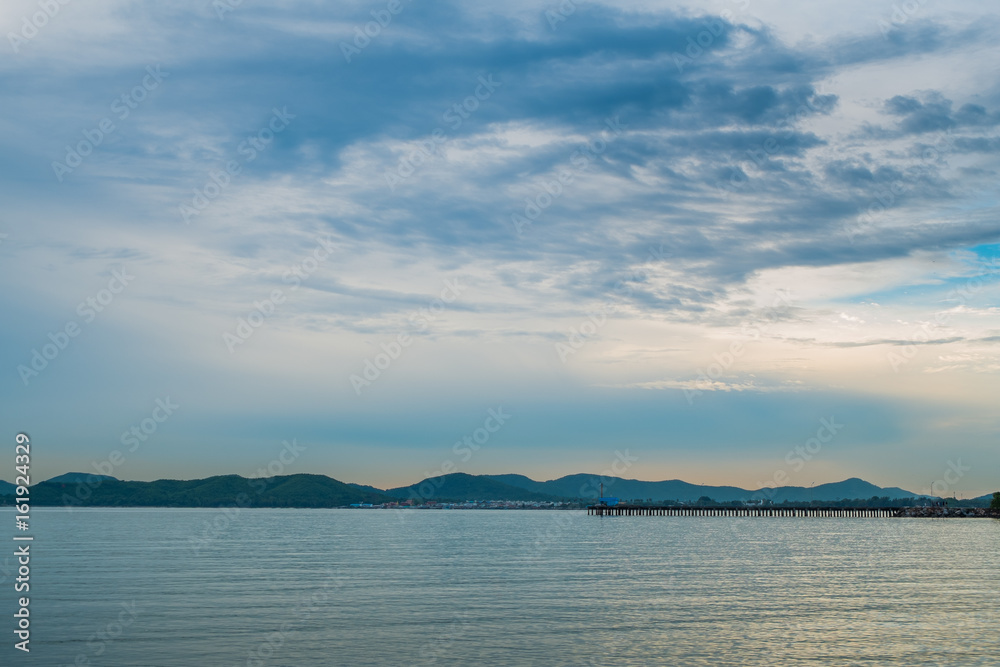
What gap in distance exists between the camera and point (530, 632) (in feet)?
118

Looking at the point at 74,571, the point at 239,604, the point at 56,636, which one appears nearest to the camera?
the point at 56,636

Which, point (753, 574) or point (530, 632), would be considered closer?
point (530, 632)

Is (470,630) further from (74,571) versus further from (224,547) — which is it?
(224,547)

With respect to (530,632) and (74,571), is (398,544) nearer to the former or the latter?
(74,571)

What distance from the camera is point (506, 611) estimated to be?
1649 inches

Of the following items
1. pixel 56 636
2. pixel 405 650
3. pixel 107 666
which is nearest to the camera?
pixel 107 666

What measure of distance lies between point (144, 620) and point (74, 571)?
2724 centimetres

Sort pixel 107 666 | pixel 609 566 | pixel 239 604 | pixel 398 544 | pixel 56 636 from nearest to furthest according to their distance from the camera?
pixel 107 666 → pixel 56 636 → pixel 239 604 → pixel 609 566 → pixel 398 544

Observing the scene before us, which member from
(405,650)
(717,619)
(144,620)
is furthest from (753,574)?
(144,620)

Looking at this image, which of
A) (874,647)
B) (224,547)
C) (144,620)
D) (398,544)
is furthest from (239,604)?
(398,544)

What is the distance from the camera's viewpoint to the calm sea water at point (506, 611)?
104 feet

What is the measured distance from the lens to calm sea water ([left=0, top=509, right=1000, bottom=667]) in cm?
3184

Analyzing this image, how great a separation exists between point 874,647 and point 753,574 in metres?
29.9

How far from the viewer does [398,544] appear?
10338 centimetres
